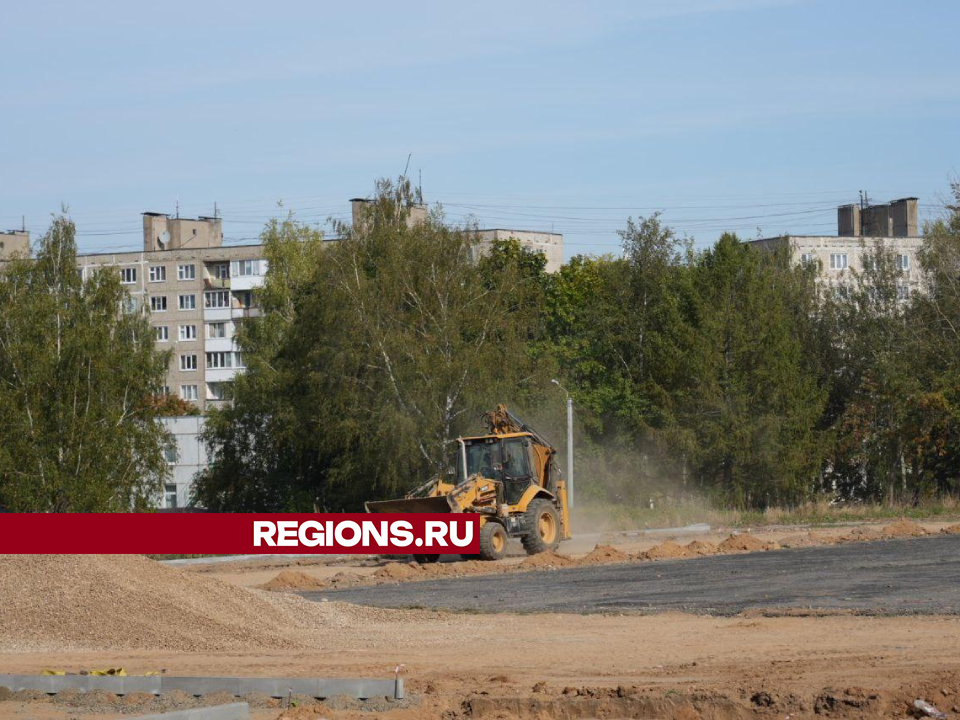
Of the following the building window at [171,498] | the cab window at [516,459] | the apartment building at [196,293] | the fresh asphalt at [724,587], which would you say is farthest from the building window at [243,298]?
the fresh asphalt at [724,587]

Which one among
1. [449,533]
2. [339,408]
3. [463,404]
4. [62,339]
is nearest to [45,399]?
[62,339]

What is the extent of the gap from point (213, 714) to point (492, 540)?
17825 mm

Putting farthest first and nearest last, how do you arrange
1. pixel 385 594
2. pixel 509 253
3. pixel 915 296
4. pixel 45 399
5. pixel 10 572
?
pixel 509 253 → pixel 915 296 → pixel 45 399 → pixel 385 594 → pixel 10 572

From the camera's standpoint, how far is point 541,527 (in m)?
30.2

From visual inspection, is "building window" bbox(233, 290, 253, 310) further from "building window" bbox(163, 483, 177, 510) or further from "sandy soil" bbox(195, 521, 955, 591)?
"sandy soil" bbox(195, 521, 955, 591)

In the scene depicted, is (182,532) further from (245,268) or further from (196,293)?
(196,293)

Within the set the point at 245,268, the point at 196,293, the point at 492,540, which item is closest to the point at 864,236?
the point at 245,268

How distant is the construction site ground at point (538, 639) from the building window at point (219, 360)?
7513cm

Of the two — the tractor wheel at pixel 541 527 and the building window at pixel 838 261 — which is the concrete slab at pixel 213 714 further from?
the building window at pixel 838 261

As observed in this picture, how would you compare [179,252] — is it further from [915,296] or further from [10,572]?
[10,572]

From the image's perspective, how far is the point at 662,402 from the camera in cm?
5416

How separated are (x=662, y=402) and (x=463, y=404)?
37.2 feet

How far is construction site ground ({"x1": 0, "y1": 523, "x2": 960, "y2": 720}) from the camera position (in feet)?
38.0

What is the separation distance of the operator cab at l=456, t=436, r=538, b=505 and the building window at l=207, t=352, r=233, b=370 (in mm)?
69836
